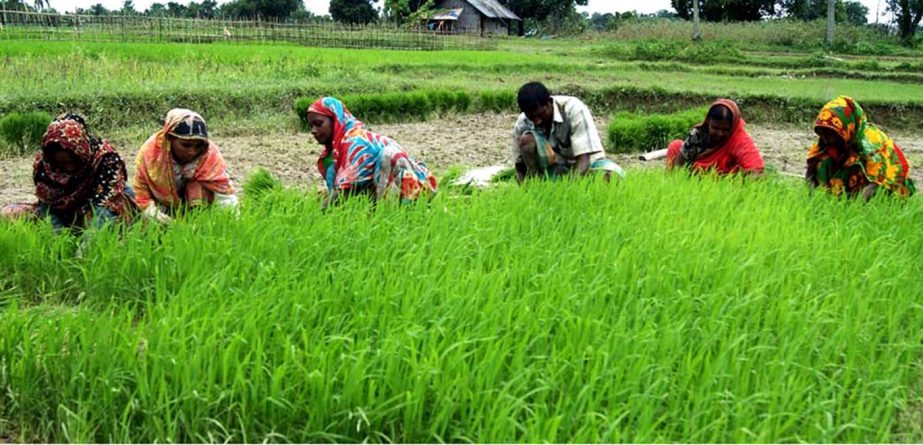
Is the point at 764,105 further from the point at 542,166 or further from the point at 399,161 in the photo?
the point at 399,161

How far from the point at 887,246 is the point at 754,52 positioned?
23.2 meters

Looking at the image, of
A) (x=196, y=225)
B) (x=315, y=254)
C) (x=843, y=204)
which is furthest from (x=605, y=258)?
(x=843, y=204)

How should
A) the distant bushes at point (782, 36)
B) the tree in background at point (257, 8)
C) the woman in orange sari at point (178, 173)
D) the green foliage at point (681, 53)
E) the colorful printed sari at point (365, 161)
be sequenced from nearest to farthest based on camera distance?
1. the woman in orange sari at point (178, 173)
2. the colorful printed sari at point (365, 161)
3. the green foliage at point (681, 53)
4. the distant bushes at point (782, 36)
5. the tree in background at point (257, 8)

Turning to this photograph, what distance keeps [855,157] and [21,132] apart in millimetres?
6809

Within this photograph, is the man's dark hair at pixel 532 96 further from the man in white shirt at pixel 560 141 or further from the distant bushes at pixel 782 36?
the distant bushes at pixel 782 36

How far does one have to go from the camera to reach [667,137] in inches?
349

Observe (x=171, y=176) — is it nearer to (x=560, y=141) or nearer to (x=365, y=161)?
(x=365, y=161)

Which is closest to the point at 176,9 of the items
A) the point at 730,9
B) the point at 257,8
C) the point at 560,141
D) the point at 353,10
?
the point at 257,8

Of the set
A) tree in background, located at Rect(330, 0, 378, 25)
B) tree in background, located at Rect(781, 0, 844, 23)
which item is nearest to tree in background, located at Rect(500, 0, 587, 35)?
tree in background, located at Rect(330, 0, 378, 25)

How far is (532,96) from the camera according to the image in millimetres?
4648

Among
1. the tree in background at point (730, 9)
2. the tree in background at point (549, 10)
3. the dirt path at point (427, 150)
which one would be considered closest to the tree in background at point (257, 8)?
the tree in background at point (549, 10)

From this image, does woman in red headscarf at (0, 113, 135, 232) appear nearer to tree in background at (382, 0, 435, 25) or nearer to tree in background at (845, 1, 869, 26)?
tree in background at (382, 0, 435, 25)

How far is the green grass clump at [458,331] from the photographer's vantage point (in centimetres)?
197

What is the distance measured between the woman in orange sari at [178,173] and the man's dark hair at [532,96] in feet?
5.92
